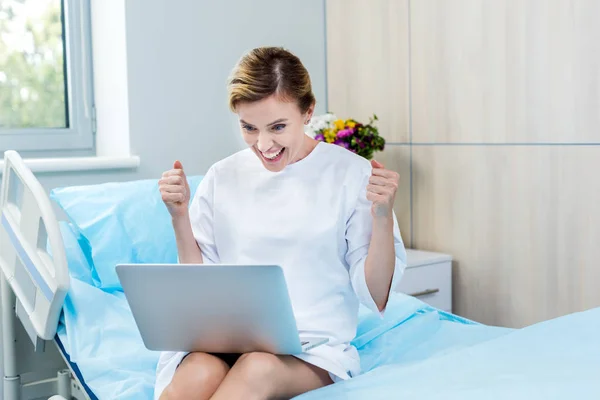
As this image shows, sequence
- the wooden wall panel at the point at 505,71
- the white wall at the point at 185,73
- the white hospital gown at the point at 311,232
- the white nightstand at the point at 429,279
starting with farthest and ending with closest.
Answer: the white wall at the point at 185,73, the white nightstand at the point at 429,279, the wooden wall panel at the point at 505,71, the white hospital gown at the point at 311,232

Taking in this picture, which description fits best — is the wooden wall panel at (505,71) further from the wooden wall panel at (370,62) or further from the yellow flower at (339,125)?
the yellow flower at (339,125)

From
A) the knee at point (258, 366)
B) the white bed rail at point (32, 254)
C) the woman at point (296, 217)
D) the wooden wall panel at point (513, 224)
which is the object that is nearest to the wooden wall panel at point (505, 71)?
the wooden wall panel at point (513, 224)

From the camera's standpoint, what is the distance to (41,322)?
5.67ft

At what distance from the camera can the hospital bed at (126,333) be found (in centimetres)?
120

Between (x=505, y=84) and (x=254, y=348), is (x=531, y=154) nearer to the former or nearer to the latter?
(x=505, y=84)

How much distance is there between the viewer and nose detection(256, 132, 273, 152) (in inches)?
57.0

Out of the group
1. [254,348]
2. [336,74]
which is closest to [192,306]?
[254,348]

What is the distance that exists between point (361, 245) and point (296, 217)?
0.47 ft

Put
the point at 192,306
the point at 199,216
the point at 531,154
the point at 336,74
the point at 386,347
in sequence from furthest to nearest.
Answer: the point at 336,74 < the point at 531,154 < the point at 386,347 < the point at 199,216 < the point at 192,306

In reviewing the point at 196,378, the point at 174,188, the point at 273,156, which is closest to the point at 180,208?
the point at 174,188

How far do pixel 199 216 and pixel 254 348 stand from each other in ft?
1.18

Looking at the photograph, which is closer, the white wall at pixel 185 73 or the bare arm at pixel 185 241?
the bare arm at pixel 185 241

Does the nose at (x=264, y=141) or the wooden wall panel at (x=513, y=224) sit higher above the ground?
the nose at (x=264, y=141)

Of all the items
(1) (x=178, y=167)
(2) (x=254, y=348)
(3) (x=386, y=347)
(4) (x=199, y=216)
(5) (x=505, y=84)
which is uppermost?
(5) (x=505, y=84)
